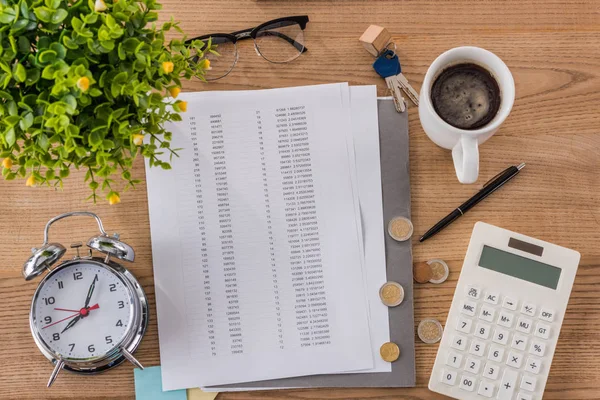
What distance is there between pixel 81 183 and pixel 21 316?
0.77ft

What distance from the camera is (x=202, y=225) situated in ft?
2.99

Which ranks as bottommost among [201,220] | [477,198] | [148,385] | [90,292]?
[148,385]

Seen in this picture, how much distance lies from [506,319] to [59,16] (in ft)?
2.41

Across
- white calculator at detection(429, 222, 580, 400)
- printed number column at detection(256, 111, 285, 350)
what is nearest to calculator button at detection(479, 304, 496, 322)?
white calculator at detection(429, 222, 580, 400)

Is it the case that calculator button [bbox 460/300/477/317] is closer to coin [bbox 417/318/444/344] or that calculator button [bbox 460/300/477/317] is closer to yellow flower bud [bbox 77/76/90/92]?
coin [bbox 417/318/444/344]

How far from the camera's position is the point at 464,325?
2.84 ft

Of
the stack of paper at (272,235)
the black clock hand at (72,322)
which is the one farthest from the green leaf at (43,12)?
the black clock hand at (72,322)

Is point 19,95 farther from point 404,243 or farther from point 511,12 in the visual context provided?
point 511,12

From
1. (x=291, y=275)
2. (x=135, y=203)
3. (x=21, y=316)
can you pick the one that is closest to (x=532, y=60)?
(x=291, y=275)

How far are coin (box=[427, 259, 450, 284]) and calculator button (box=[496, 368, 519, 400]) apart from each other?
0.55 ft

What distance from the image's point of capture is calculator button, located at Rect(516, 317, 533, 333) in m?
0.86

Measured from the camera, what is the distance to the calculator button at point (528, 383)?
85cm

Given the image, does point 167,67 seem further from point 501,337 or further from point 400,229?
point 501,337

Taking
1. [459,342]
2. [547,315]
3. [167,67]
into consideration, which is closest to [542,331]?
[547,315]
